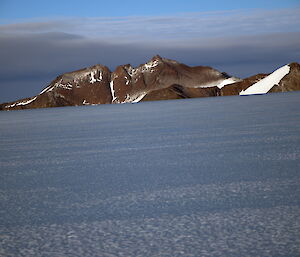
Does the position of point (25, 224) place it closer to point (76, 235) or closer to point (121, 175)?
point (76, 235)

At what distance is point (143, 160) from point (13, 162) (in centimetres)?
429

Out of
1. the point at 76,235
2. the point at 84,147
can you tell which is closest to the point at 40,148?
the point at 84,147

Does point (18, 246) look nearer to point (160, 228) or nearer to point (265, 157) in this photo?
point (160, 228)

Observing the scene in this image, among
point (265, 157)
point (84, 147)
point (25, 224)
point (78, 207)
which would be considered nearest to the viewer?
point (25, 224)

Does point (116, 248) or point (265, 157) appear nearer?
point (116, 248)

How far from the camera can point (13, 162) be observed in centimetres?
1552

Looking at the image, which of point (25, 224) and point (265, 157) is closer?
point (25, 224)

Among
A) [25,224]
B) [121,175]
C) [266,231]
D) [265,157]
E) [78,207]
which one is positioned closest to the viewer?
[266,231]

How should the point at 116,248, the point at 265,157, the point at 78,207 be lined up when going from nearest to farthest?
the point at 116,248, the point at 78,207, the point at 265,157

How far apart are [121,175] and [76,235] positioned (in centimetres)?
494

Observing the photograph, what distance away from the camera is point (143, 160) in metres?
14.2

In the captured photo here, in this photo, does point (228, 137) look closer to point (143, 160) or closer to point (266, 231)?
point (143, 160)

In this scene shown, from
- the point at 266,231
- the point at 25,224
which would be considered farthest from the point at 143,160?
the point at 266,231

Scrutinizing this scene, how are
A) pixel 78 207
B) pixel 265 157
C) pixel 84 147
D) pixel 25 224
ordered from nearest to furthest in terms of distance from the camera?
pixel 25 224 < pixel 78 207 < pixel 265 157 < pixel 84 147
